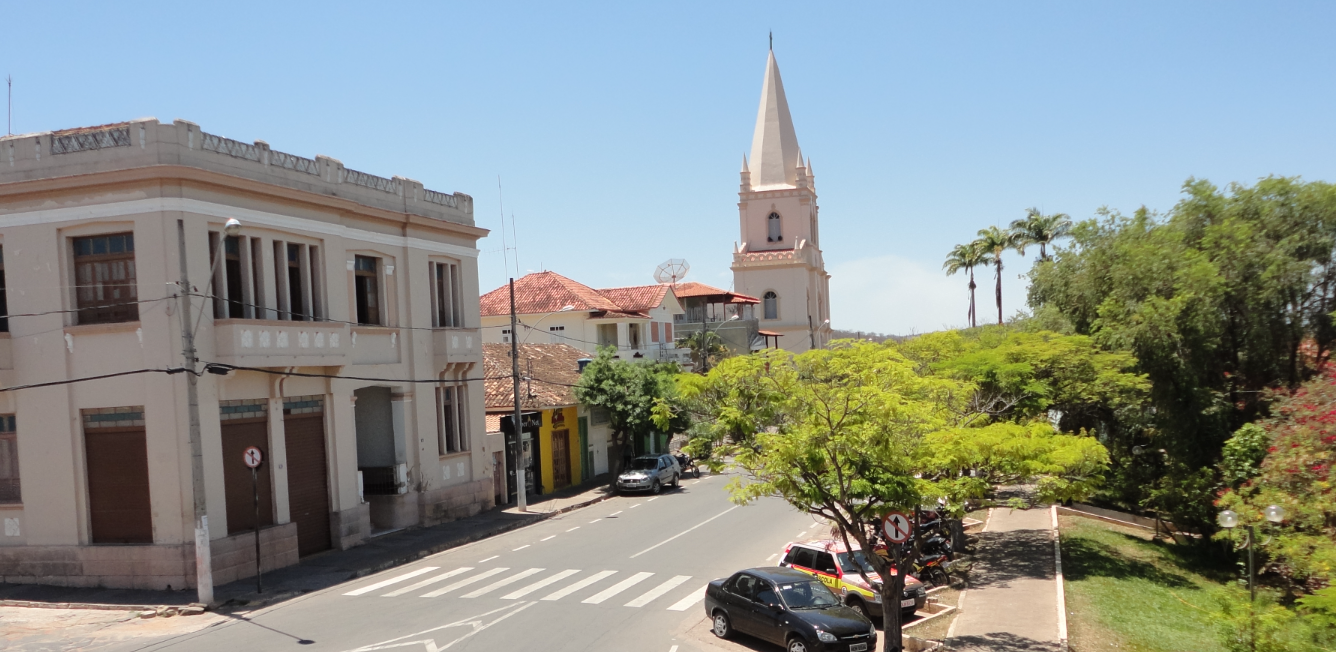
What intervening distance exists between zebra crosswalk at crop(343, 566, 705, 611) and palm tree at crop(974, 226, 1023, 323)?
4249cm

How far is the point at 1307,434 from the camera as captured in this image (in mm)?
20641

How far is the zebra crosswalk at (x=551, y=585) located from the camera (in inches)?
752

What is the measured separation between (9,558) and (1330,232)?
36.7 meters

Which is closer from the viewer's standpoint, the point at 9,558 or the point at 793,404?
the point at 793,404

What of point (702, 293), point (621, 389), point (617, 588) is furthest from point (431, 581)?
point (702, 293)

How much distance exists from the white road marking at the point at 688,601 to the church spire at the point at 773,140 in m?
54.6

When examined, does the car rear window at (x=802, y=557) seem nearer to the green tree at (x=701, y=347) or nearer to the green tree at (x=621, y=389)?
the green tree at (x=621, y=389)

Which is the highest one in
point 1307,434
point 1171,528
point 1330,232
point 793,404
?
point 1330,232

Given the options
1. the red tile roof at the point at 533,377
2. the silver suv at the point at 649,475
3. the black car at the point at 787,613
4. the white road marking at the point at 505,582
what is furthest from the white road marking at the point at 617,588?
the silver suv at the point at 649,475

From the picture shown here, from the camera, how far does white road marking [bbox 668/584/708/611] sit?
18.3m

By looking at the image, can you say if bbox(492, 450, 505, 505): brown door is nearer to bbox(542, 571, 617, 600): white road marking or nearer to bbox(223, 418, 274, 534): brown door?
bbox(223, 418, 274, 534): brown door

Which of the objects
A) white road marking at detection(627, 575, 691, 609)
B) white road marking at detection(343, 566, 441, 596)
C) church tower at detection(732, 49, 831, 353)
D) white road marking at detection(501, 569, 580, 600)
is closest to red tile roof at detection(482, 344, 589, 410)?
white road marking at detection(343, 566, 441, 596)

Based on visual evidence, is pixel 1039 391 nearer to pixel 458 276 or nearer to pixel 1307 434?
pixel 1307 434

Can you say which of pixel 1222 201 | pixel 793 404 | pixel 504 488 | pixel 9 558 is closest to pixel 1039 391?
pixel 1222 201
